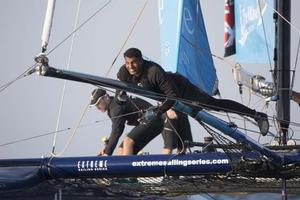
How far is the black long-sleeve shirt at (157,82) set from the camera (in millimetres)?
5908

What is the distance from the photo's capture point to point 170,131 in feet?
Result: 26.0

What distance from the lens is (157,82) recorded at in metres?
6.08

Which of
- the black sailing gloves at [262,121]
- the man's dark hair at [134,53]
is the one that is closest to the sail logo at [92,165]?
the man's dark hair at [134,53]

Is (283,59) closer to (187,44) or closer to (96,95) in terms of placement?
(187,44)

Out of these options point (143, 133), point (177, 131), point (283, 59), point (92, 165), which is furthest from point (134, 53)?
point (283, 59)

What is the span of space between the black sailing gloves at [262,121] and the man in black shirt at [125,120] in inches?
36.1

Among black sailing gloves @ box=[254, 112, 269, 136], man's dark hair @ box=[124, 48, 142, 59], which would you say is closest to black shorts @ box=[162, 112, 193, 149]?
black sailing gloves @ box=[254, 112, 269, 136]

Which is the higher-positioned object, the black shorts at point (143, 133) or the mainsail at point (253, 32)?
the mainsail at point (253, 32)

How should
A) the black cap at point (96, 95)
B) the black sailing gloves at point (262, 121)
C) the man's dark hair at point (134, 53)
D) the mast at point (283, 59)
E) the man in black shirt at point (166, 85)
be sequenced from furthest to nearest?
the mast at point (283, 59) → the black cap at point (96, 95) → the black sailing gloves at point (262, 121) → the man's dark hair at point (134, 53) → the man in black shirt at point (166, 85)

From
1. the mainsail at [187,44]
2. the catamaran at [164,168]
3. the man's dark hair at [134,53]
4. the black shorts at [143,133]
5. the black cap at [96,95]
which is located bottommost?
the catamaran at [164,168]

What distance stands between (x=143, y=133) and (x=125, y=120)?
0.57m

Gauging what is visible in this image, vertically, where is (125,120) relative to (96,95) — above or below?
below

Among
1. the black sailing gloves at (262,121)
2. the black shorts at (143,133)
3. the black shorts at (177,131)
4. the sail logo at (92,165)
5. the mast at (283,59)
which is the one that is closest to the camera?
the sail logo at (92,165)

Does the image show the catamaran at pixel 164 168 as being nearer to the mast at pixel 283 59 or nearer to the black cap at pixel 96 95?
the black cap at pixel 96 95
